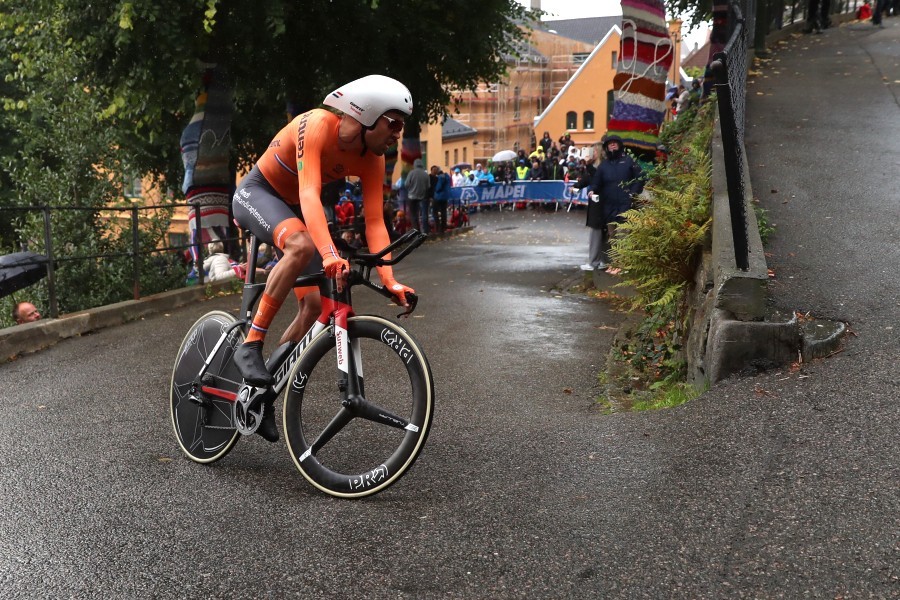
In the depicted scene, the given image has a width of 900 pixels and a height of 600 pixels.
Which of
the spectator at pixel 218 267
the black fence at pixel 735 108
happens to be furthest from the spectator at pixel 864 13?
the spectator at pixel 218 267

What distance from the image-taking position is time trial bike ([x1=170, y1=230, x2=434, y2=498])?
15.6 ft

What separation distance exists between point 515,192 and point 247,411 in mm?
39586

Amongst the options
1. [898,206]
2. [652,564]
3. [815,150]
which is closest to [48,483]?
[652,564]

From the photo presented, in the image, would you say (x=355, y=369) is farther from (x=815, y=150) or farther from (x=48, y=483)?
(x=815, y=150)

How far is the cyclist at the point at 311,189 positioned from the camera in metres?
4.85

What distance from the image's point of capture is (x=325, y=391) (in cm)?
549

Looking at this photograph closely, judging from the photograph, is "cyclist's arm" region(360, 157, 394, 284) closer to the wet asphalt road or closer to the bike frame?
the bike frame

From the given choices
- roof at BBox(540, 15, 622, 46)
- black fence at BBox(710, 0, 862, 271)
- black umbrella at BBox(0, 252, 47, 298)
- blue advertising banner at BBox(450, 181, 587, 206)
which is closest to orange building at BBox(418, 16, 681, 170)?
roof at BBox(540, 15, 622, 46)

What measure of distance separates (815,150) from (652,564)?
9.41 m

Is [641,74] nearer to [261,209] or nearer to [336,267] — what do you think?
[261,209]

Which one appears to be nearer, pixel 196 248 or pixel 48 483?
pixel 48 483

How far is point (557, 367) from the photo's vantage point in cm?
845

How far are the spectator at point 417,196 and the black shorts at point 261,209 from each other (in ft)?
73.6

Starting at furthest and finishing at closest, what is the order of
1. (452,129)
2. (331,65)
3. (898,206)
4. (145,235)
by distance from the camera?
(452,129) → (331,65) → (145,235) → (898,206)
